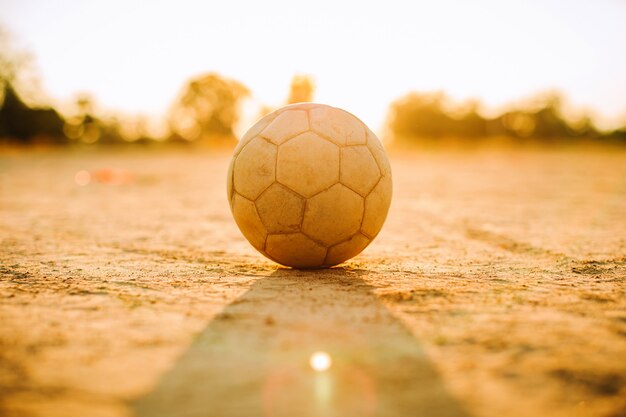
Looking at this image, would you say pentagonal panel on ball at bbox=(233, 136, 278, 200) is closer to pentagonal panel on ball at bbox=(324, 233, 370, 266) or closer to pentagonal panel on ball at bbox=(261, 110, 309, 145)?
pentagonal panel on ball at bbox=(261, 110, 309, 145)

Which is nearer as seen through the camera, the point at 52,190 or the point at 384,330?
the point at 384,330

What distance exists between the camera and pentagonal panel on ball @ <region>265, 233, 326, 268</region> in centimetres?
383

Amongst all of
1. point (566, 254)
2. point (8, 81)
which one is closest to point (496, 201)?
point (566, 254)

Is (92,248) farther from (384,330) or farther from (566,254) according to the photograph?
(566,254)

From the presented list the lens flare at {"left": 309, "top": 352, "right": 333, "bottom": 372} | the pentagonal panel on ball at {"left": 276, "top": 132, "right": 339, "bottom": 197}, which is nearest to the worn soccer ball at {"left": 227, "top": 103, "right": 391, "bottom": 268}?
the pentagonal panel on ball at {"left": 276, "top": 132, "right": 339, "bottom": 197}

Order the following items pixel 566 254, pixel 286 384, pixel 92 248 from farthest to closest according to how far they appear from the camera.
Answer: pixel 92 248 → pixel 566 254 → pixel 286 384

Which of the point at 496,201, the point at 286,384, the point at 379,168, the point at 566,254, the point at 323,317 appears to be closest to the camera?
the point at 286,384

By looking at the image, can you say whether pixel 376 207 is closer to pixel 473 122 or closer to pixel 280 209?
pixel 280 209

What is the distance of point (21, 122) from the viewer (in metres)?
45.6

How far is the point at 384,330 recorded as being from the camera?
8.84 feet

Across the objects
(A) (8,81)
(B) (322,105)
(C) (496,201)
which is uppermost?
(A) (8,81)

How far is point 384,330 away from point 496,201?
782cm

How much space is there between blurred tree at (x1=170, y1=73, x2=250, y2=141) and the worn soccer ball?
61452 millimetres

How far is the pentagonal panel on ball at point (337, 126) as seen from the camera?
3.85 m
